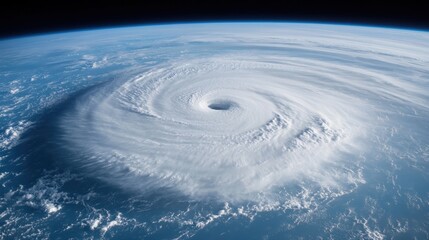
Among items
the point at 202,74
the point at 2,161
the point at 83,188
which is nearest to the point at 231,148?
the point at 83,188

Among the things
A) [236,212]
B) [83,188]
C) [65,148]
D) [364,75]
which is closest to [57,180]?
[83,188]

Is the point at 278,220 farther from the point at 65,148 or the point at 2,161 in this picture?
the point at 2,161

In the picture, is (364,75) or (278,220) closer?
(278,220)

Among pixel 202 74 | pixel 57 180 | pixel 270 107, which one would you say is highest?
pixel 202 74

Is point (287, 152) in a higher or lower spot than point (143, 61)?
lower

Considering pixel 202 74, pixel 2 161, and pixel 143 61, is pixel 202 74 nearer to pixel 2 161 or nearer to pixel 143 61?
pixel 143 61

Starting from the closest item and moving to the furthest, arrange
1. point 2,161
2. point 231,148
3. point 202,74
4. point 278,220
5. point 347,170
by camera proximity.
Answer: point 278,220
point 347,170
point 2,161
point 231,148
point 202,74

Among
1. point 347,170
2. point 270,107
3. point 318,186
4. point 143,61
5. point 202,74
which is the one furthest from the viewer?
point 143,61
